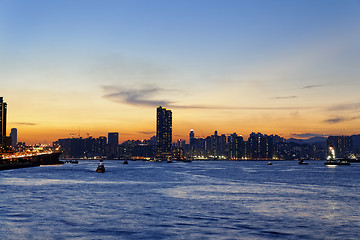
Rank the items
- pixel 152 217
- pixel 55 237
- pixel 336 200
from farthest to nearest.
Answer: pixel 336 200, pixel 152 217, pixel 55 237

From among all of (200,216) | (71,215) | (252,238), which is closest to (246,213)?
(200,216)

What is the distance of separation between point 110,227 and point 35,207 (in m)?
18.1

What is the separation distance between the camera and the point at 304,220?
4231 centimetres

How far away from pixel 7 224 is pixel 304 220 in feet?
97.8

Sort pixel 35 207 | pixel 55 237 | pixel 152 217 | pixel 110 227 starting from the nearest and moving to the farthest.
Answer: pixel 55 237, pixel 110 227, pixel 152 217, pixel 35 207

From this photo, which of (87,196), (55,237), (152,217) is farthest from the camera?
(87,196)

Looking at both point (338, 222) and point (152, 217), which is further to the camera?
point (152, 217)

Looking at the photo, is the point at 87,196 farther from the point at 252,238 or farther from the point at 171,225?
the point at 252,238

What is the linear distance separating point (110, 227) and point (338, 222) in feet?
75.3

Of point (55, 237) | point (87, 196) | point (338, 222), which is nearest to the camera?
point (55, 237)

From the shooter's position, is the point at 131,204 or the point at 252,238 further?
the point at 131,204

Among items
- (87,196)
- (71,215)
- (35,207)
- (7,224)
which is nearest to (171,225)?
(71,215)

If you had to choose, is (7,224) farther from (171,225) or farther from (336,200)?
(336,200)

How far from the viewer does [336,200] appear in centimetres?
6153
